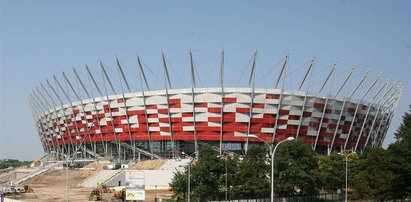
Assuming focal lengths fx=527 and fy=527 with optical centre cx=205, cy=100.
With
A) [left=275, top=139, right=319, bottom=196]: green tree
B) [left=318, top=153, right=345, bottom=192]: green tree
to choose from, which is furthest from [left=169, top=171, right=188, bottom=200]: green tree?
[left=318, top=153, right=345, bottom=192]: green tree

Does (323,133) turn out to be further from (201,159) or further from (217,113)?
(201,159)

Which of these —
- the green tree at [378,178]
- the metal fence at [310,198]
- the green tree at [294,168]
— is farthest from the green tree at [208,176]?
the green tree at [378,178]

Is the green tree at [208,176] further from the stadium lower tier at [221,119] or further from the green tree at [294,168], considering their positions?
the stadium lower tier at [221,119]

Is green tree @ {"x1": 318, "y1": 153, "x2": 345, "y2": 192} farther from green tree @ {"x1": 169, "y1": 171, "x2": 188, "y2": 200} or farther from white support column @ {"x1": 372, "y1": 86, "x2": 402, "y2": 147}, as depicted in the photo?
white support column @ {"x1": 372, "y1": 86, "x2": 402, "y2": 147}

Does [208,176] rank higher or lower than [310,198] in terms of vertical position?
higher

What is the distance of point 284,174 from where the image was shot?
5559 cm

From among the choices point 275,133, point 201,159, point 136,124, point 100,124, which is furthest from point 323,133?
point 201,159

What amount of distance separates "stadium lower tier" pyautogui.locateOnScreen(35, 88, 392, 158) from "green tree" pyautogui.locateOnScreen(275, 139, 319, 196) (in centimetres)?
3478

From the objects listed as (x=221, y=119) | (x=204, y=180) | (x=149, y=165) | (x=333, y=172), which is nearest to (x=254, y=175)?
(x=204, y=180)

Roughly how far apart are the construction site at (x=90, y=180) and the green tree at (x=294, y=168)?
1589cm

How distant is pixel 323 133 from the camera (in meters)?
101

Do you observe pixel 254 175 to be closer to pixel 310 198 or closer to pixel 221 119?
pixel 310 198

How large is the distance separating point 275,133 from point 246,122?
19.1 feet

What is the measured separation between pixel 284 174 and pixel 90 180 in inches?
1681
